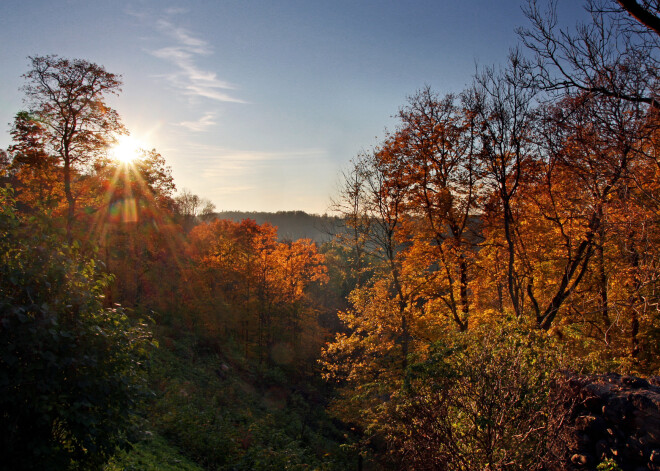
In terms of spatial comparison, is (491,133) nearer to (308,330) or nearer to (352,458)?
(352,458)

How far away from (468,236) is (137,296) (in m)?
18.5

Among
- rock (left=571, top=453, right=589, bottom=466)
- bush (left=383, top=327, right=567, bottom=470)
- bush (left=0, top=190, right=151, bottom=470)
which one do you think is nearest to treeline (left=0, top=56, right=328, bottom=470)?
bush (left=0, top=190, right=151, bottom=470)

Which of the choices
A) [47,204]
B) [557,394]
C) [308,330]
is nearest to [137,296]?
[308,330]

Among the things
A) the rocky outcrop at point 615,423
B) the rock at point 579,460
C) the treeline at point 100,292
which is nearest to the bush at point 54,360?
the treeline at point 100,292

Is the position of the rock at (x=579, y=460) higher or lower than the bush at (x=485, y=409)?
lower

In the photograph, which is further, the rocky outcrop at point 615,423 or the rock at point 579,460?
the rock at point 579,460

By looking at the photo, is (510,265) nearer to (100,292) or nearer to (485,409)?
(485,409)

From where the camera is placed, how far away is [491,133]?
12.3 meters

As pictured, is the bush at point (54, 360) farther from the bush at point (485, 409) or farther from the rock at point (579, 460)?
the rock at point (579, 460)

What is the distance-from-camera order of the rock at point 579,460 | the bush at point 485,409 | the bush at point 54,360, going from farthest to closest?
the rock at point 579,460 < the bush at point 485,409 < the bush at point 54,360

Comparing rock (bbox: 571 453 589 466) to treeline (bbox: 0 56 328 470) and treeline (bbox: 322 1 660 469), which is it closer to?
treeline (bbox: 322 1 660 469)

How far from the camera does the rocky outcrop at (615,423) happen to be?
5148mm

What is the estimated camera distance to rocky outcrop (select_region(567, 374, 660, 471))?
515 cm

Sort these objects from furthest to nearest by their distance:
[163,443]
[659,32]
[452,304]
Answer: [452,304]
[163,443]
[659,32]
